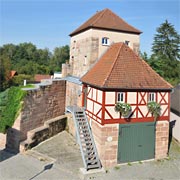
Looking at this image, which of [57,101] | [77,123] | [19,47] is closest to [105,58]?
[77,123]

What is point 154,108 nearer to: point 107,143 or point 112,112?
point 112,112

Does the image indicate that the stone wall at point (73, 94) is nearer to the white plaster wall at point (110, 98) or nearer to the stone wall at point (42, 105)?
the stone wall at point (42, 105)

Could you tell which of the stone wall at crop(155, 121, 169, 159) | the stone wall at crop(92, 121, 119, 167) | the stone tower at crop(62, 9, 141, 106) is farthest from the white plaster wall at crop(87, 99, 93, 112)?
the stone wall at crop(155, 121, 169, 159)

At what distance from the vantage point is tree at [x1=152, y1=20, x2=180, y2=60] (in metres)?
40.2

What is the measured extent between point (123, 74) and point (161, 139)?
425 centimetres

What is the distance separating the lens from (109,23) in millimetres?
17562

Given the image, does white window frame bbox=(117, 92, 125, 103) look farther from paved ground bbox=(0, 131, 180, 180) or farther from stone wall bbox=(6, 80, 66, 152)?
stone wall bbox=(6, 80, 66, 152)

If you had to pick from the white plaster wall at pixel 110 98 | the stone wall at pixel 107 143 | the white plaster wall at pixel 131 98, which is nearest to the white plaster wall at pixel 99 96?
the white plaster wall at pixel 110 98

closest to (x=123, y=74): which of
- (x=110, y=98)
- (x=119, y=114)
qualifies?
(x=110, y=98)

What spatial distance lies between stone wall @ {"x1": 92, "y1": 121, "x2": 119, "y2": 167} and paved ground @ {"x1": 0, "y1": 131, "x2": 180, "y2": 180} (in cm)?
47

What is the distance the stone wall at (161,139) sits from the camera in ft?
43.0

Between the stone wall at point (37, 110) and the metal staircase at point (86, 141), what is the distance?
285cm

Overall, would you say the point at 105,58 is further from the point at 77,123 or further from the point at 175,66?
the point at 175,66

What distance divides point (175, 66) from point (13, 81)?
88.6ft
